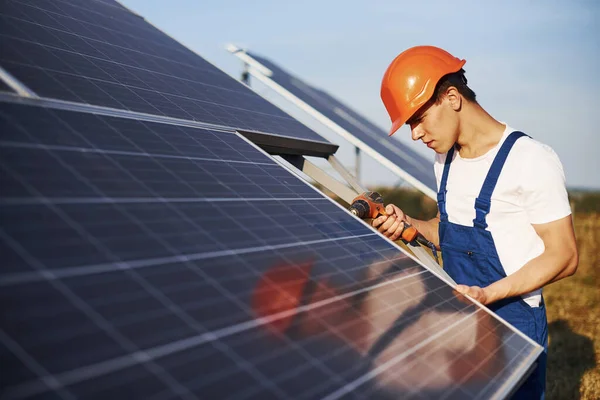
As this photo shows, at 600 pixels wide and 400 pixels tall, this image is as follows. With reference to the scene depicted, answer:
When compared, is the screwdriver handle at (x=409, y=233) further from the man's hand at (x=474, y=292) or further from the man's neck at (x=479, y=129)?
the man's hand at (x=474, y=292)

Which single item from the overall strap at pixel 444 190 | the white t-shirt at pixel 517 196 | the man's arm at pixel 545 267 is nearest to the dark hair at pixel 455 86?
the white t-shirt at pixel 517 196

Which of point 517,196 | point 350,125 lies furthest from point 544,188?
point 350,125

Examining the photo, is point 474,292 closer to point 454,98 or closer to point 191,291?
point 454,98

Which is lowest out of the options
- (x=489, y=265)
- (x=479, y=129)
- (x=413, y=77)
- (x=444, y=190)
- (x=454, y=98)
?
(x=489, y=265)

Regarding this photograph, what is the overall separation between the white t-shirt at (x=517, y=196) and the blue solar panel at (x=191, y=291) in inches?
36.4

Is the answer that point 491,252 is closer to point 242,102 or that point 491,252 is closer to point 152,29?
point 242,102

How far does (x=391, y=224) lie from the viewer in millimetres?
4977

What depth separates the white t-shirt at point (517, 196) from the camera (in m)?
4.07

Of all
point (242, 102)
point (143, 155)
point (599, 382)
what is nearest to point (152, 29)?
point (242, 102)

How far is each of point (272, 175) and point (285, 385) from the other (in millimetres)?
2178

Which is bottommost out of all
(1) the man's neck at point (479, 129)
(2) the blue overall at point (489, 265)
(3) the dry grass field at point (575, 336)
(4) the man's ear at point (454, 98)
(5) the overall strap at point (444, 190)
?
(3) the dry grass field at point (575, 336)

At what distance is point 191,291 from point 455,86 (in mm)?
2974

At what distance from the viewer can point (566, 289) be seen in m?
14.7

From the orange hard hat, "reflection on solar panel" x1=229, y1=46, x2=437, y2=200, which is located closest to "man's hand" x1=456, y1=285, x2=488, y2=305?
the orange hard hat
